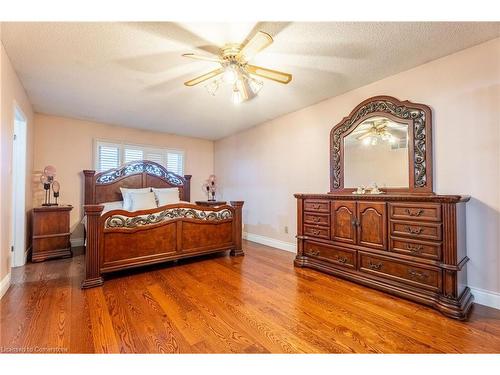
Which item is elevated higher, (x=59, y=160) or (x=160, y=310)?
(x=59, y=160)

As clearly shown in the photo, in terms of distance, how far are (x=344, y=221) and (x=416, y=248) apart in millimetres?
723

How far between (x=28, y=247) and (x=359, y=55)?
4.99 metres

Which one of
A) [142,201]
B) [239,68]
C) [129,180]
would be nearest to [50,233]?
[142,201]

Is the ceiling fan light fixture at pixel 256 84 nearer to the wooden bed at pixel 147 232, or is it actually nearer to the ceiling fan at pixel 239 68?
the ceiling fan at pixel 239 68

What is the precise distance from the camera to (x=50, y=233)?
11.2ft

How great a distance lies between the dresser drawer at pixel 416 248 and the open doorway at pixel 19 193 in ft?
15.0

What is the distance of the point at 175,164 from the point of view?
17.5ft

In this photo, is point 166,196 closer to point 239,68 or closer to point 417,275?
point 239,68

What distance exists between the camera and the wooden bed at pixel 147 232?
2496mm

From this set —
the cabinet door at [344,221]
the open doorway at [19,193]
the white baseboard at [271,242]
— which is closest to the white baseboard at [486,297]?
the cabinet door at [344,221]

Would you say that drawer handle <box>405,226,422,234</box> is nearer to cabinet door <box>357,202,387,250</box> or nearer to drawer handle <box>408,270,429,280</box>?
A: cabinet door <box>357,202,387,250</box>

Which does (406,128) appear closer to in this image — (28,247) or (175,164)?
(175,164)

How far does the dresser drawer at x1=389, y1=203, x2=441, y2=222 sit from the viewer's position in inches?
78.7
